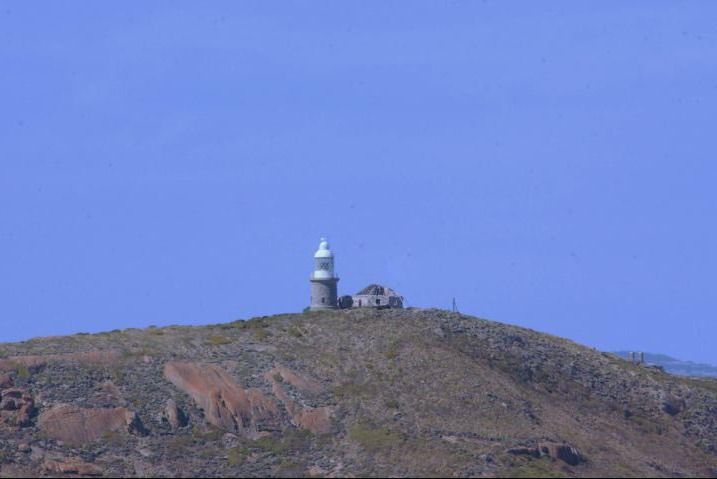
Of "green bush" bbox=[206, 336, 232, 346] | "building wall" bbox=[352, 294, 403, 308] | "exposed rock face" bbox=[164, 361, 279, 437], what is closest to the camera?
"exposed rock face" bbox=[164, 361, 279, 437]

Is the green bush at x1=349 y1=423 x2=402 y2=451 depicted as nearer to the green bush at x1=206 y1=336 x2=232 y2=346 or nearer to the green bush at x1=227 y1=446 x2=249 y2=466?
the green bush at x1=227 y1=446 x2=249 y2=466

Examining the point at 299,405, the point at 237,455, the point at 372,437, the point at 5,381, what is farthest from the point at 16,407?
the point at 372,437

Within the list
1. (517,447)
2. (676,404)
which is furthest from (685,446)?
(517,447)

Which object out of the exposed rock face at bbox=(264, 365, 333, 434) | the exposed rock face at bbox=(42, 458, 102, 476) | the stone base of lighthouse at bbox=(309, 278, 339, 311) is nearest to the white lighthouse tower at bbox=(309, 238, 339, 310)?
the stone base of lighthouse at bbox=(309, 278, 339, 311)

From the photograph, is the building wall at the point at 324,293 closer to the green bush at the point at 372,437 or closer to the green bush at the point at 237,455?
the green bush at the point at 372,437

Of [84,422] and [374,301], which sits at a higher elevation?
[374,301]

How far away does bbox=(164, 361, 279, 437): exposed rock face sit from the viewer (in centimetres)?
8444

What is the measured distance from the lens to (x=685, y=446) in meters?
90.7

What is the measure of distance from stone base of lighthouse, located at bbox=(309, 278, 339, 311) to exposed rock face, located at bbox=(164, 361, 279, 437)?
1551 cm

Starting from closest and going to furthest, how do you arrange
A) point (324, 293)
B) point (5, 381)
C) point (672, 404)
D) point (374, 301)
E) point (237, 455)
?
point (237, 455) → point (5, 381) → point (672, 404) → point (324, 293) → point (374, 301)

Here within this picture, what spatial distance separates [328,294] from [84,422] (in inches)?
991

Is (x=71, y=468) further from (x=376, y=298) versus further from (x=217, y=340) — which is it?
(x=376, y=298)

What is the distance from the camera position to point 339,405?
8688cm

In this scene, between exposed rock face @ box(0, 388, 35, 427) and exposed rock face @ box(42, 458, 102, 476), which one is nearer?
exposed rock face @ box(42, 458, 102, 476)
